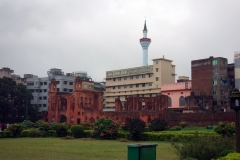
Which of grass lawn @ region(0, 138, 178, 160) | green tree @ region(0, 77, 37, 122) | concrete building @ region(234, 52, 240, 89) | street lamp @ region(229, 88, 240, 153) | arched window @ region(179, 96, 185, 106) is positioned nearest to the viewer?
street lamp @ region(229, 88, 240, 153)

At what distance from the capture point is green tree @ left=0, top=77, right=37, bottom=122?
1925 inches

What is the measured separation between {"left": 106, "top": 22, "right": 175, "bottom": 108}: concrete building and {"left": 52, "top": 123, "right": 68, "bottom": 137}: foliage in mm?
28262

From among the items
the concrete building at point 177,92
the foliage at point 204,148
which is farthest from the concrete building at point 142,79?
the foliage at point 204,148

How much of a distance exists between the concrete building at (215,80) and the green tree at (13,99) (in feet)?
92.4

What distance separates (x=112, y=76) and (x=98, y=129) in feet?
123

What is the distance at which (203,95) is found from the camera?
43.5m

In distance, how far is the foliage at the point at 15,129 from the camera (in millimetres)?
27458

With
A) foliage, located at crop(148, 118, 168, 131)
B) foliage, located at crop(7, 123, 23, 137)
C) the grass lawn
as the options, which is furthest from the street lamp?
foliage, located at crop(7, 123, 23, 137)

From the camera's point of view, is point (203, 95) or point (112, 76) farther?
point (112, 76)

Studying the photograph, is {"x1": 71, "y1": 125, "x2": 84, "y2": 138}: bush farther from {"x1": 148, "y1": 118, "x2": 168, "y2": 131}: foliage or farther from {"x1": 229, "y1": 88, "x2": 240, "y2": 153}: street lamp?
{"x1": 229, "y1": 88, "x2": 240, "y2": 153}: street lamp

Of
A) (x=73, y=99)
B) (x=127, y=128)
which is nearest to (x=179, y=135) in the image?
(x=127, y=128)

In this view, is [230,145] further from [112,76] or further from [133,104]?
[112,76]

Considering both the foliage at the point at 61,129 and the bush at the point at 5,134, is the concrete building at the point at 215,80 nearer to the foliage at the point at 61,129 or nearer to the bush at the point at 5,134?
the foliage at the point at 61,129

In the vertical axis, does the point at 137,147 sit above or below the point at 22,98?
below
